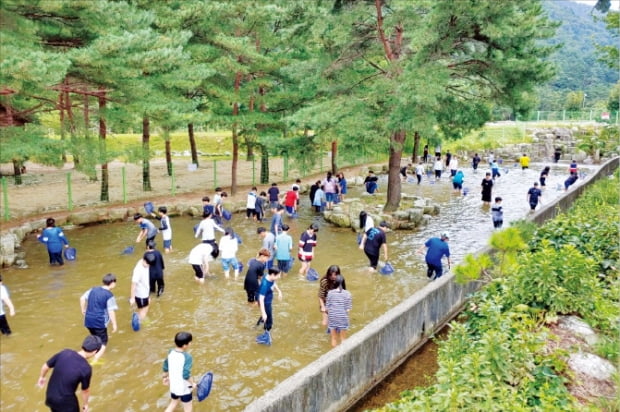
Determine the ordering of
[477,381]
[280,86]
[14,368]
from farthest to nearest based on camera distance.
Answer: [280,86], [14,368], [477,381]

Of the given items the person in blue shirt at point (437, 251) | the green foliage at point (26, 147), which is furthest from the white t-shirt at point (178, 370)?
the green foliage at point (26, 147)

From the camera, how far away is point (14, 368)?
7383 mm

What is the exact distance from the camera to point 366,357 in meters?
6.62

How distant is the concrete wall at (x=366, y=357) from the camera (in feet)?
17.7

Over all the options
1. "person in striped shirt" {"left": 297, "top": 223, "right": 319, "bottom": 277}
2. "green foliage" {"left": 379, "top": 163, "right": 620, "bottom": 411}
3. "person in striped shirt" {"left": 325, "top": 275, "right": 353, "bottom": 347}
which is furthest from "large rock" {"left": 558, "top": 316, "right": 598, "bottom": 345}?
"person in striped shirt" {"left": 297, "top": 223, "right": 319, "bottom": 277}

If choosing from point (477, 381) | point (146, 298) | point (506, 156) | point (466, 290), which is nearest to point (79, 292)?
point (146, 298)

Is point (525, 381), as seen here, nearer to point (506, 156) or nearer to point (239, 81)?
point (239, 81)

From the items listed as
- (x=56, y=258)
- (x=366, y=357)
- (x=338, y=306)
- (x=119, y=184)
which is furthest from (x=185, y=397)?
(x=119, y=184)

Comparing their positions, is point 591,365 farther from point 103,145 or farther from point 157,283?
point 103,145

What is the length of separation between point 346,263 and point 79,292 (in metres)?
6.51

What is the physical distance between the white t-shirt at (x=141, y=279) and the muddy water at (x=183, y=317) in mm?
652

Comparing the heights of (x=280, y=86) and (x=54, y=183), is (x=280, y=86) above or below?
above

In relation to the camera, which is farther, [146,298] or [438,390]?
[146,298]

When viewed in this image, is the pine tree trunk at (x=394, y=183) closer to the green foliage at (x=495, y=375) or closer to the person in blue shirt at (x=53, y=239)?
the person in blue shirt at (x=53, y=239)
